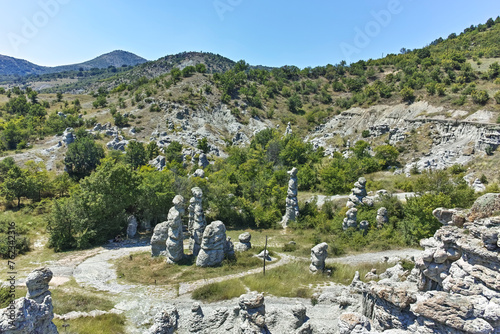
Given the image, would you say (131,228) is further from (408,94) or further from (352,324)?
(408,94)

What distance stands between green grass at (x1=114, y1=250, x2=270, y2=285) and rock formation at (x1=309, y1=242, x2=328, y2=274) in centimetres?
403

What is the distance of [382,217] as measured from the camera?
24.0 metres

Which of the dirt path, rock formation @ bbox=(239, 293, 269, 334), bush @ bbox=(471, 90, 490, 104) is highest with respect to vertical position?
bush @ bbox=(471, 90, 490, 104)

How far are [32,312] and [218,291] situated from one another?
359 inches

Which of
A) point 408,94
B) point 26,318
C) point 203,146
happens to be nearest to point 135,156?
point 203,146

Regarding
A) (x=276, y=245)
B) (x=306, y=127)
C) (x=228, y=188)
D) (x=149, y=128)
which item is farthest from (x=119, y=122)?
(x=276, y=245)

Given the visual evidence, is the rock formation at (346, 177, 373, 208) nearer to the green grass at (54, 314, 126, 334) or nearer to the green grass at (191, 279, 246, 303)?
the green grass at (191, 279, 246, 303)

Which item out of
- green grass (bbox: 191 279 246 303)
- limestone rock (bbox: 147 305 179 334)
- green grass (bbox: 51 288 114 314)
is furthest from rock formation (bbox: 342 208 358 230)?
green grass (bbox: 51 288 114 314)

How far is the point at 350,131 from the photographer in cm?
6181

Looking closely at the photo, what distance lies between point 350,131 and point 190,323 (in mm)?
59317

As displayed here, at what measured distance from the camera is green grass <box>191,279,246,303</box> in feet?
47.9

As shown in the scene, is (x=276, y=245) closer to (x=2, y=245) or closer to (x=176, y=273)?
(x=176, y=273)

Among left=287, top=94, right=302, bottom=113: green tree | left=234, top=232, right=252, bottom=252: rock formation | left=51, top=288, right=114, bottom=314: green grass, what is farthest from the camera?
left=287, top=94, right=302, bottom=113: green tree

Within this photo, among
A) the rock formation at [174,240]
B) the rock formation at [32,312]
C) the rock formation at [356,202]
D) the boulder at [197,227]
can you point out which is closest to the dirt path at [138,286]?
the rock formation at [174,240]
